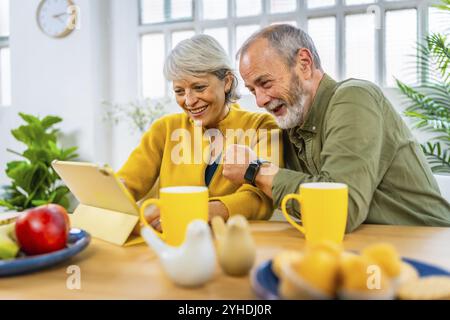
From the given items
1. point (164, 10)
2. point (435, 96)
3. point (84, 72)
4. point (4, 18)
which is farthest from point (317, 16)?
point (4, 18)

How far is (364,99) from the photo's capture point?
1206 millimetres

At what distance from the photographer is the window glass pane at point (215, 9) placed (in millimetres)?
4078

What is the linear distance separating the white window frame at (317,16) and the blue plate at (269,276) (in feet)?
9.99

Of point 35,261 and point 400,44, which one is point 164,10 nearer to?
point 400,44

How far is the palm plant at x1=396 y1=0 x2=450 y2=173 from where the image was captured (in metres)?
2.79

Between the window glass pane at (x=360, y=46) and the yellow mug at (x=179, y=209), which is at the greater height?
the window glass pane at (x=360, y=46)

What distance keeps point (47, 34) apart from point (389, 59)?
121 inches

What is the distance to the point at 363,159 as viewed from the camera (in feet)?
3.57

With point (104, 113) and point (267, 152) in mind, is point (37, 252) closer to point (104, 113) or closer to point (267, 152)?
point (267, 152)

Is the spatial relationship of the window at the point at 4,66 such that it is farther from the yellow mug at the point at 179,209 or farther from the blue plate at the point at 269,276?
the blue plate at the point at 269,276

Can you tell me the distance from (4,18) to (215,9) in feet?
7.59

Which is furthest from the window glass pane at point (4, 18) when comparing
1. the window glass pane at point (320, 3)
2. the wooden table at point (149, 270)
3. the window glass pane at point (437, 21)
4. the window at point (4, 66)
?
the wooden table at point (149, 270)

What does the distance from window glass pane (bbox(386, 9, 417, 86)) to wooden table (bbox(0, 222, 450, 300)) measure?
268 centimetres
